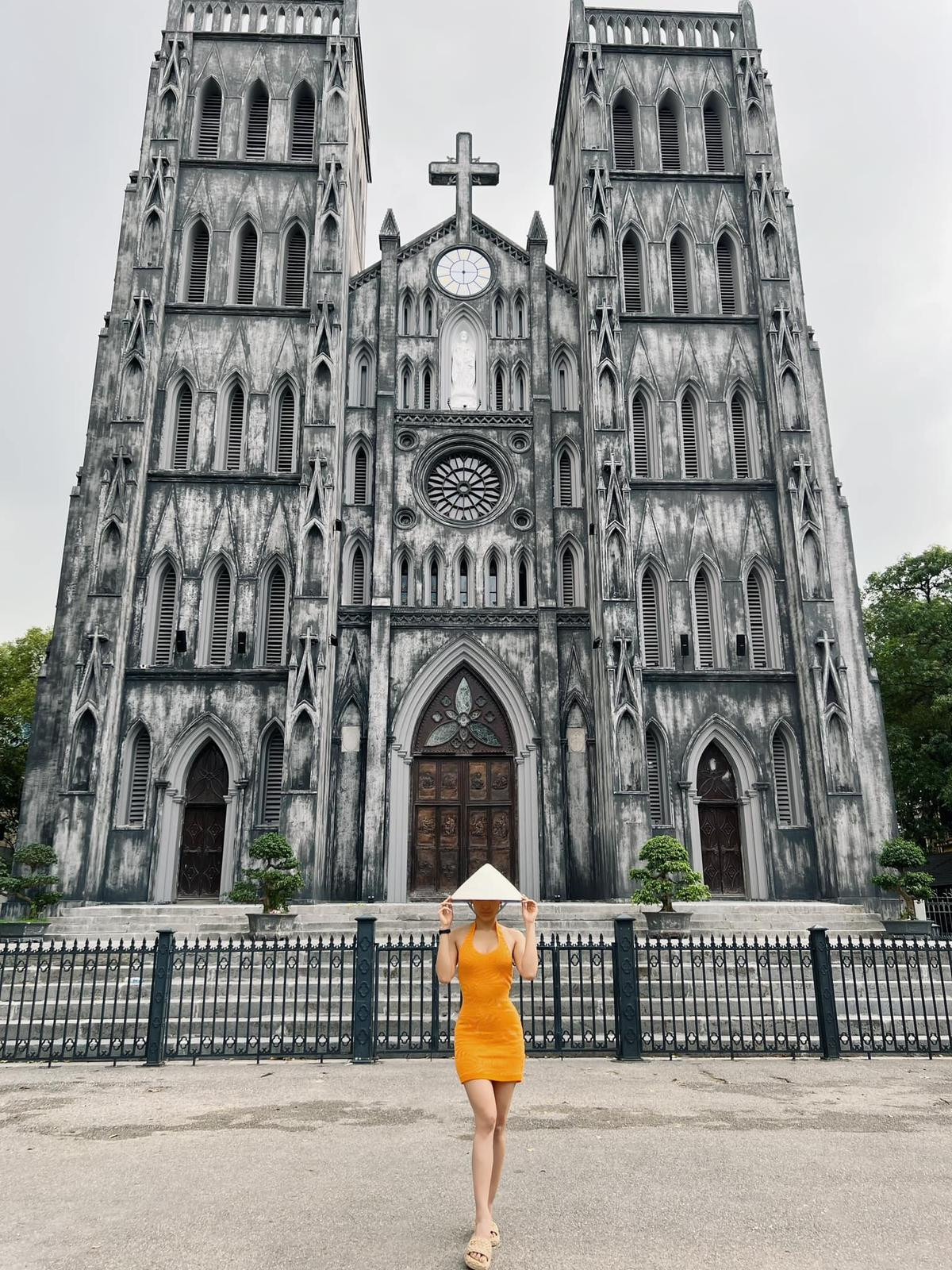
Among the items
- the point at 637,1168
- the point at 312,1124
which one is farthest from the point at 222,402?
the point at 637,1168

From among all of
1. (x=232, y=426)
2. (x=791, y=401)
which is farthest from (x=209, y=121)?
→ (x=791, y=401)

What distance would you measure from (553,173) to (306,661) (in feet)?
67.5

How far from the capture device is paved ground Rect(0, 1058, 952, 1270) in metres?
4.70

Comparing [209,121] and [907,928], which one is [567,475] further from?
[209,121]

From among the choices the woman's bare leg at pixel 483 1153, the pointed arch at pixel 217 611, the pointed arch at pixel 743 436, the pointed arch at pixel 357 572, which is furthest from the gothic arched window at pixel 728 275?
the woman's bare leg at pixel 483 1153

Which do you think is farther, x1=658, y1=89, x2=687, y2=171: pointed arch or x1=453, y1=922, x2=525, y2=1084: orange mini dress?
x1=658, y1=89, x2=687, y2=171: pointed arch

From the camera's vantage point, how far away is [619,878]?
1873 cm

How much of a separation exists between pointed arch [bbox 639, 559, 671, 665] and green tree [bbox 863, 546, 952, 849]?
11.9 meters

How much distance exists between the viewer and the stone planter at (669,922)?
15.0 metres

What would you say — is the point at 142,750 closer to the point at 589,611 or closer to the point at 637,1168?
the point at 589,611

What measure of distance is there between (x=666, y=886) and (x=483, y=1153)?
38.6ft

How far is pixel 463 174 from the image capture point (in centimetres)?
2592

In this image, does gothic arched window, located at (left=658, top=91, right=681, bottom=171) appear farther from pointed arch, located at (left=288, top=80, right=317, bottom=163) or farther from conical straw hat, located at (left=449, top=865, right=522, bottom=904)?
conical straw hat, located at (left=449, top=865, right=522, bottom=904)

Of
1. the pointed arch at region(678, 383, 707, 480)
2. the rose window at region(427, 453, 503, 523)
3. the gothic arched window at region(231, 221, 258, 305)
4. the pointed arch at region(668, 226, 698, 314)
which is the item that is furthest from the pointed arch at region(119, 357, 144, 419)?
the pointed arch at region(668, 226, 698, 314)
